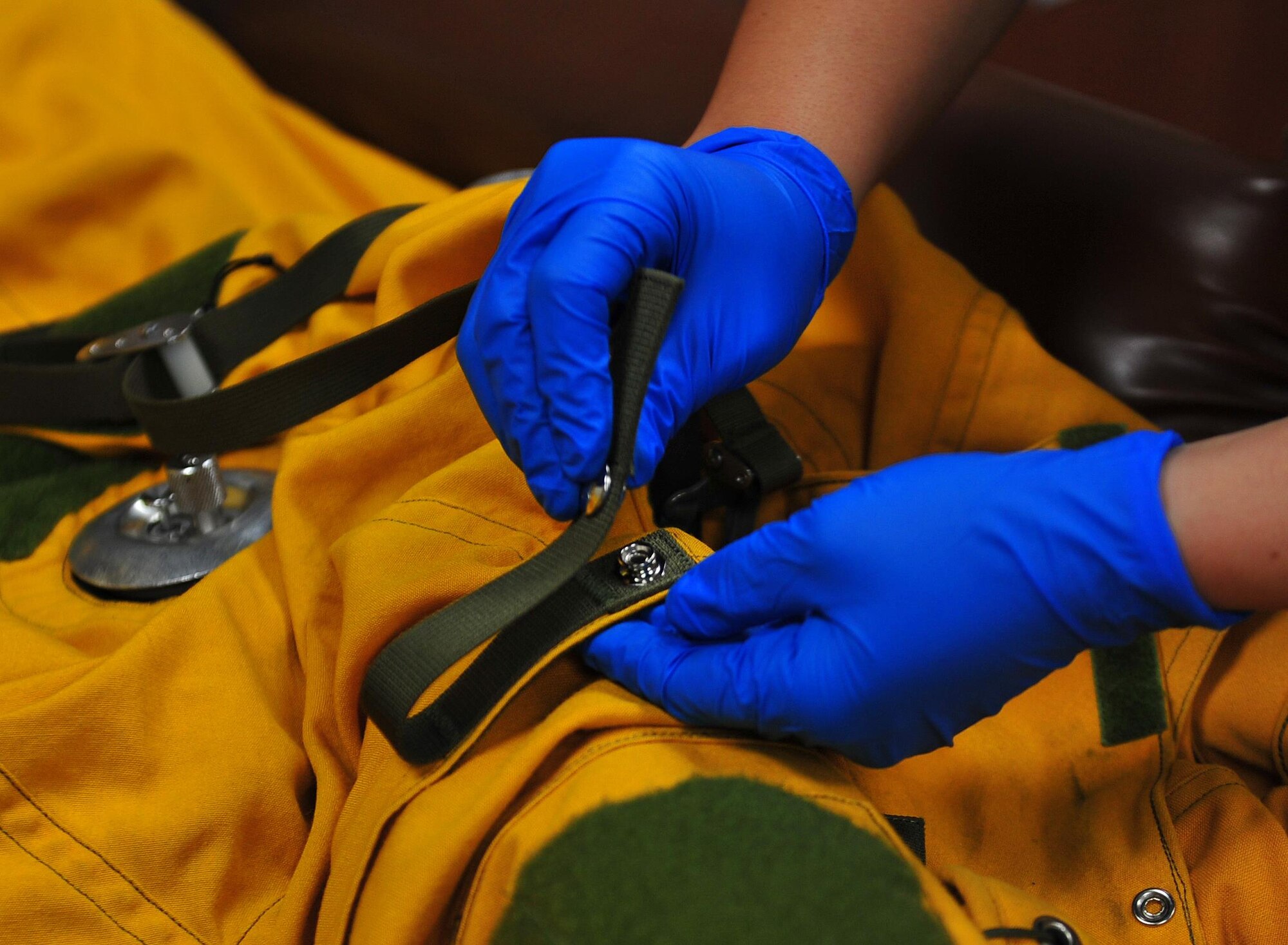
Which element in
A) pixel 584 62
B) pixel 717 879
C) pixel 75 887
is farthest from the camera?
pixel 584 62

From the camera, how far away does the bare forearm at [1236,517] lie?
0.44 meters

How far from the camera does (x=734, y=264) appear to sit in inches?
24.9

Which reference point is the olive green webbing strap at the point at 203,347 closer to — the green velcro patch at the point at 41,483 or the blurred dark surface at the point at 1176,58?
the green velcro patch at the point at 41,483

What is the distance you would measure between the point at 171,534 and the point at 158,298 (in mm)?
294

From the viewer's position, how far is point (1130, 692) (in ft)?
1.88

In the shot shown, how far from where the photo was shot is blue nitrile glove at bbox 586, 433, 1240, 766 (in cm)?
Result: 46

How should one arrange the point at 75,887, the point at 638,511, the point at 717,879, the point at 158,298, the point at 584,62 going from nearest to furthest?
the point at 717,879 → the point at 75,887 → the point at 638,511 → the point at 158,298 → the point at 584,62

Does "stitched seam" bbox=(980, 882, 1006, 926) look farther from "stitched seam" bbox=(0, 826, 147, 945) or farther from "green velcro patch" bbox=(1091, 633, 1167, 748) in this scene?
"stitched seam" bbox=(0, 826, 147, 945)

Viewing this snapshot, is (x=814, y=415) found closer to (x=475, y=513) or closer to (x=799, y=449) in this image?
(x=799, y=449)

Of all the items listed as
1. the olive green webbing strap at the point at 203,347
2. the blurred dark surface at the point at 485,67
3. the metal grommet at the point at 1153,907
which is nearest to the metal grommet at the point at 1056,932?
the metal grommet at the point at 1153,907

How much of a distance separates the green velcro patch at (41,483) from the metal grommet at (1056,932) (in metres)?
0.70

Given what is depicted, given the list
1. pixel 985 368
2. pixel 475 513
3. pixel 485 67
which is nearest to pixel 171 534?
pixel 475 513

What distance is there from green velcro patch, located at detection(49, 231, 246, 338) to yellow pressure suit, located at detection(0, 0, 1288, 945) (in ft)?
0.38

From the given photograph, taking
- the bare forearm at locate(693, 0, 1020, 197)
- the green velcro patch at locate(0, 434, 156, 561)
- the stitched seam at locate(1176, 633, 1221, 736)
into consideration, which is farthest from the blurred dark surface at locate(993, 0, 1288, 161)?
the green velcro patch at locate(0, 434, 156, 561)
